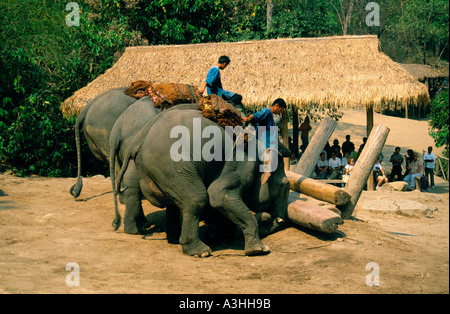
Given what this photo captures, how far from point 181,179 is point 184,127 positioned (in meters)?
0.65

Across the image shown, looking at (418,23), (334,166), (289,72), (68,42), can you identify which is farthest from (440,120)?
(418,23)

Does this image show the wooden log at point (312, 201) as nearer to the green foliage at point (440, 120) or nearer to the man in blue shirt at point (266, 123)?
the man in blue shirt at point (266, 123)

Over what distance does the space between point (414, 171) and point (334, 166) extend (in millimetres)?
1928

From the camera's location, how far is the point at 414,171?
40.1ft

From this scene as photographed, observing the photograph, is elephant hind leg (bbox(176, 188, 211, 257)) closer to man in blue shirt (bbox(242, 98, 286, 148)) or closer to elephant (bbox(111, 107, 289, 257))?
elephant (bbox(111, 107, 289, 257))

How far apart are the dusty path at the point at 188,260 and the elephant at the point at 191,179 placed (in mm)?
359

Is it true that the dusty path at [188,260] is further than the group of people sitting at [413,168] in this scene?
No

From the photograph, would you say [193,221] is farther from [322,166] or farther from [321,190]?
[322,166]

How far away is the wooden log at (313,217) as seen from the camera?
255 inches

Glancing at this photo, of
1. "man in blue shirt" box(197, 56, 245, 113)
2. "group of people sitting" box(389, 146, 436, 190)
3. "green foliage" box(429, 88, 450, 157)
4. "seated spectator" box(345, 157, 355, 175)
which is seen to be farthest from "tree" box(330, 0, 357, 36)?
"man in blue shirt" box(197, 56, 245, 113)

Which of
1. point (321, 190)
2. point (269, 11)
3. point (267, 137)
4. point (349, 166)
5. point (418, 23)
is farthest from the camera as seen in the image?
point (418, 23)

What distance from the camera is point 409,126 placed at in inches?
966

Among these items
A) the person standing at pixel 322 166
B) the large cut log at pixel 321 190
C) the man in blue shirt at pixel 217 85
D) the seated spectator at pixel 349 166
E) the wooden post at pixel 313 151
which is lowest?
the person standing at pixel 322 166

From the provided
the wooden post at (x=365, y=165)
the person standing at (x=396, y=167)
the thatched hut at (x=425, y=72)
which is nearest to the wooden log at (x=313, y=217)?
the wooden post at (x=365, y=165)
